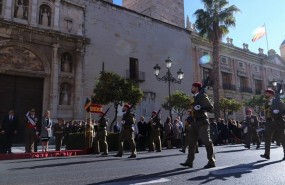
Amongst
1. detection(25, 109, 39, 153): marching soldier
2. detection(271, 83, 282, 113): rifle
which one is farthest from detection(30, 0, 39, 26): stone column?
detection(271, 83, 282, 113): rifle

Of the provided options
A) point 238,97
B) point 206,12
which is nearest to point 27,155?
point 206,12

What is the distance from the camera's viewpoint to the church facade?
19500 mm

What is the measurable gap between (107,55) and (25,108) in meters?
7.80

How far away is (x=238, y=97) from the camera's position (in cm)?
3447

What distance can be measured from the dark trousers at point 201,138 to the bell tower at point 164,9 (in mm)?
26050

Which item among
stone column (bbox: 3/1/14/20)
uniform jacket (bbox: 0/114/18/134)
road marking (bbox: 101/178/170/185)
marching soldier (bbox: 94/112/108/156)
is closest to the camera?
road marking (bbox: 101/178/170/185)

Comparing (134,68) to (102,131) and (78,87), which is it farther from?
(102,131)

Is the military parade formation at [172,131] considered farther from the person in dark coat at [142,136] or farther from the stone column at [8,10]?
the stone column at [8,10]

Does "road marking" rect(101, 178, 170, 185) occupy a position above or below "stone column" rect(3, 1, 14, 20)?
below

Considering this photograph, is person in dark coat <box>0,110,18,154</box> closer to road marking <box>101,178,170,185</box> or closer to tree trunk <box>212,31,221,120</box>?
road marking <box>101,178,170,185</box>

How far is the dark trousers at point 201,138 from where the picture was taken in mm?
5707

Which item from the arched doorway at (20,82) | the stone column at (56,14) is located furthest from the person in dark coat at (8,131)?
the stone column at (56,14)

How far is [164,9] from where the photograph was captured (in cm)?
3133

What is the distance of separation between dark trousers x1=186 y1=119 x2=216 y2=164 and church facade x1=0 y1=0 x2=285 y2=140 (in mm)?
16019
